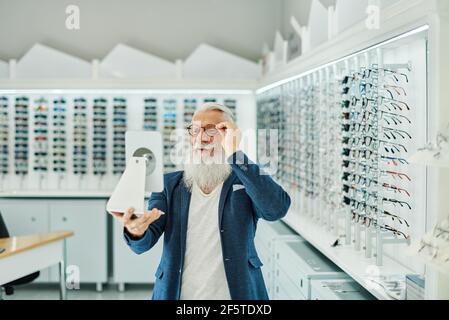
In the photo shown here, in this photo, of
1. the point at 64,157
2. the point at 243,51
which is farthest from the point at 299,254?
the point at 64,157

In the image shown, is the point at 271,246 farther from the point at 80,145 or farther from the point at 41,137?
the point at 41,137

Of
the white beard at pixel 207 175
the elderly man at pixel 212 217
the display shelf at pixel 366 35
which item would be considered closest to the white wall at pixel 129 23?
the display shelf at pixel 366 35

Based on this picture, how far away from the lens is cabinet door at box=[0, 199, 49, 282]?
89.5 inches

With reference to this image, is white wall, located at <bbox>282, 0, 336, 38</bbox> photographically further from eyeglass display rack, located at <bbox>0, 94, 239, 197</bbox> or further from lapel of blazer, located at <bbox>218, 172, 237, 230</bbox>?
lapel of blazer, located at <bbox>218, 172, 237, 230</bbox>

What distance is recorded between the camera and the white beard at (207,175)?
5.56 feet

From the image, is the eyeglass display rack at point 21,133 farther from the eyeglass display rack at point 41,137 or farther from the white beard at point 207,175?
the white beard at point 207,175

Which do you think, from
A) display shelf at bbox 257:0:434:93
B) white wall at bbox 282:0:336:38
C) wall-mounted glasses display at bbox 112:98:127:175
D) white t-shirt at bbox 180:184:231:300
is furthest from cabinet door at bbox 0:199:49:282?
display shelf at bbox 257:0:434:93

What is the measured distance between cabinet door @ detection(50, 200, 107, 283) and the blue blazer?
978 millimetres

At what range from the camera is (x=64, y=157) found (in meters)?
2.81

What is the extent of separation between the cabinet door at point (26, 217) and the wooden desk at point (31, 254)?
0.17 feet

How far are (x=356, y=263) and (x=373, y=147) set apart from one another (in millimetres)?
506

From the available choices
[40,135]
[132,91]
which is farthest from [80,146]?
[132,91]

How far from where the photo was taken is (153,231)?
1.68 metres
